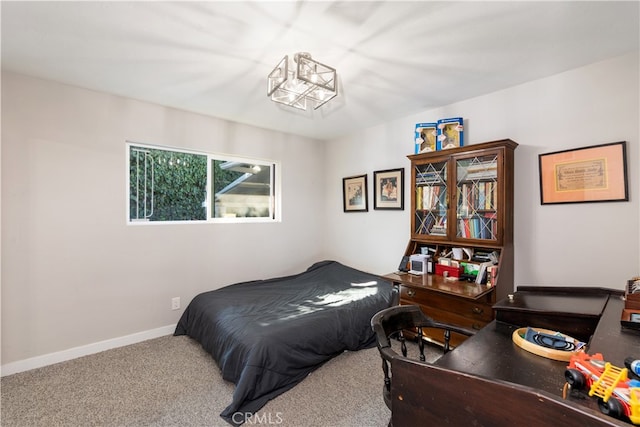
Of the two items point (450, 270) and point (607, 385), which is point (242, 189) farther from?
point (607, 385)

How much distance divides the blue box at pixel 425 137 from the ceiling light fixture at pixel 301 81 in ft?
4.02

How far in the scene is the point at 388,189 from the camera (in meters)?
3.34

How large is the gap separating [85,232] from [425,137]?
3318 millimetres

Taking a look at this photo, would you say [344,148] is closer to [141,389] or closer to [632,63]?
[632,63]

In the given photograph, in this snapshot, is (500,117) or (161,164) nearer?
(500,117)

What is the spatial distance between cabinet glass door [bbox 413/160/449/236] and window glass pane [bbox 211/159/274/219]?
1.95 metres

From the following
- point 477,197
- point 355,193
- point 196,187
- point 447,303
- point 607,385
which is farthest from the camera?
point 355,193

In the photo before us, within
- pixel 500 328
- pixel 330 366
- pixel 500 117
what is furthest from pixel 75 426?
pixel 500 117

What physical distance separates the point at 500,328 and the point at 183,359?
2378mm

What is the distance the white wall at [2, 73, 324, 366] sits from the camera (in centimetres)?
216

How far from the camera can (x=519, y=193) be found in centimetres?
234

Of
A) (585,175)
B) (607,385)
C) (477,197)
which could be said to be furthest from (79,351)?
(585,175)

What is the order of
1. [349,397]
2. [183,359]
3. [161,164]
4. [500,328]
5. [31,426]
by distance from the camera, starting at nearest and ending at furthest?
[500,328], [31,426], [349,397], [183,359], [161,164]

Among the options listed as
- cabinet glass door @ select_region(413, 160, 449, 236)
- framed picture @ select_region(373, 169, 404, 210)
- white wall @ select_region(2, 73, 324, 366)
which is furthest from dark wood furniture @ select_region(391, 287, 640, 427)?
white wall @ select_region(2, 73, 324, 366)
